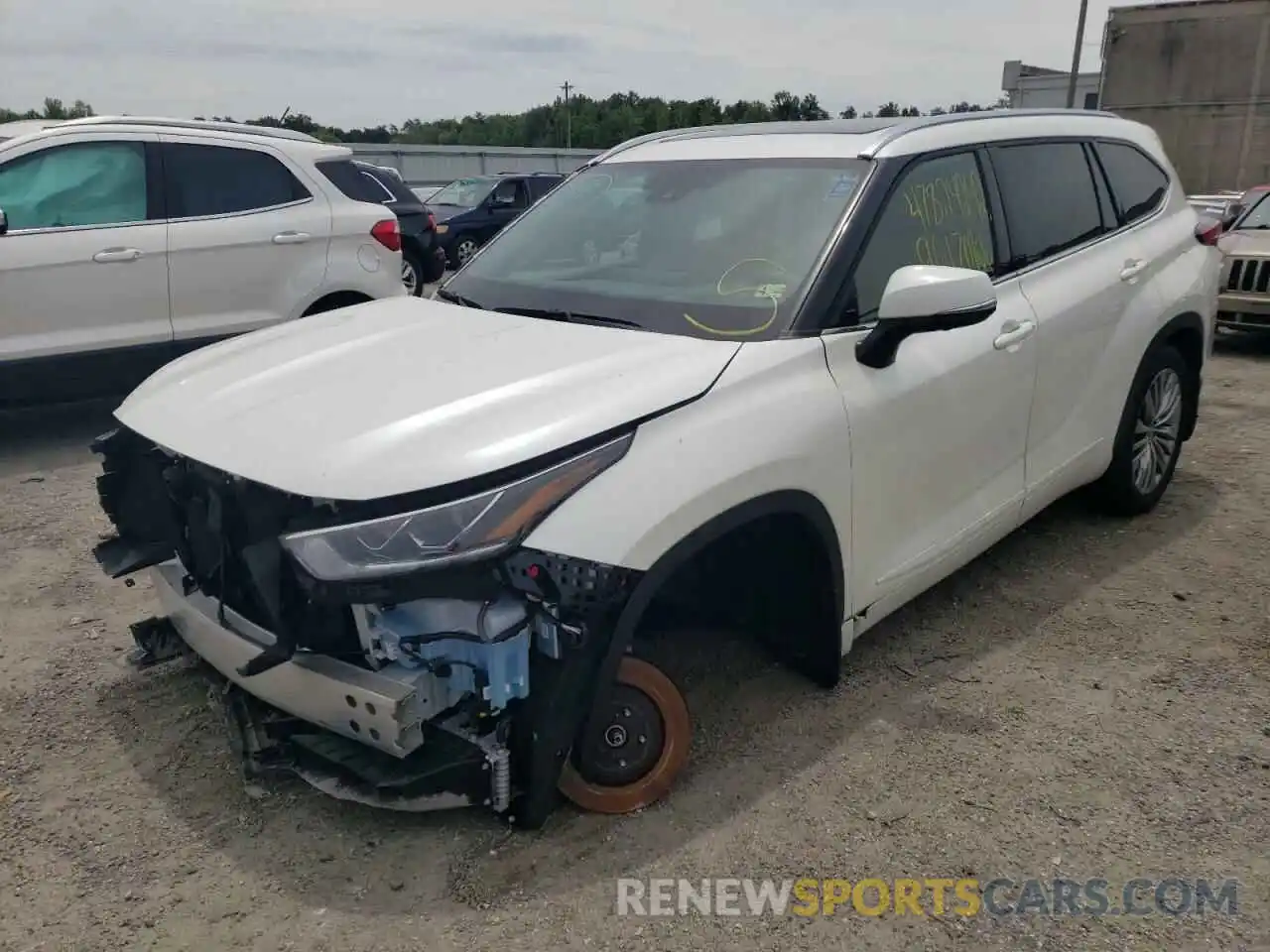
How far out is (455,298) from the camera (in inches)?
141

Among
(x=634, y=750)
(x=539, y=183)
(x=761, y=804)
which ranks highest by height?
(x=539, y=183)

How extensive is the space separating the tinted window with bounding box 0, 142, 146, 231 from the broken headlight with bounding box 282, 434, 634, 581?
4811 mm

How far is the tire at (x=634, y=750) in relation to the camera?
2670 millimetres

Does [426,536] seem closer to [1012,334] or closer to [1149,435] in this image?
[1012,334]

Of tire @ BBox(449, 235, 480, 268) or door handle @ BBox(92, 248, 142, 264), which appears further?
tire @ BBox(449, 235, 480, 268)

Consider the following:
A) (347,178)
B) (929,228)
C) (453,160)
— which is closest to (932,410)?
(929,228)

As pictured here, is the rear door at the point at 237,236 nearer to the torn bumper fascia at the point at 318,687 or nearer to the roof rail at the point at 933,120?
the torn bumper fascia at the point at 318,687

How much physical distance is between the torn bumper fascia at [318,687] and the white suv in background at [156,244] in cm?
394

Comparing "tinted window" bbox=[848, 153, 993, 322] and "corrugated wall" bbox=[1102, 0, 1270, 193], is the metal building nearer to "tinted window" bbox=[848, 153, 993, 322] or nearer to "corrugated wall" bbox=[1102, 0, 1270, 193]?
"corrugated wall" bbox=[1102, 0, 1270, 193]

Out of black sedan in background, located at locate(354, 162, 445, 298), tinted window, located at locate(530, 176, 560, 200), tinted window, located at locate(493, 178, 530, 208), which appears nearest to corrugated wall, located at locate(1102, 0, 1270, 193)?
tinted window, located at locate(530, 176, 560, 200)

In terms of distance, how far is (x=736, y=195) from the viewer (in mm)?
3357

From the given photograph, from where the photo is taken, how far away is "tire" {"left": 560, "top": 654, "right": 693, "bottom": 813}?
2670 millimetres

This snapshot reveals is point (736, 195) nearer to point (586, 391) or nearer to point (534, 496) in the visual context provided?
point (586, 391)

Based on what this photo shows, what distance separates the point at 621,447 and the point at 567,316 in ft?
2.83
